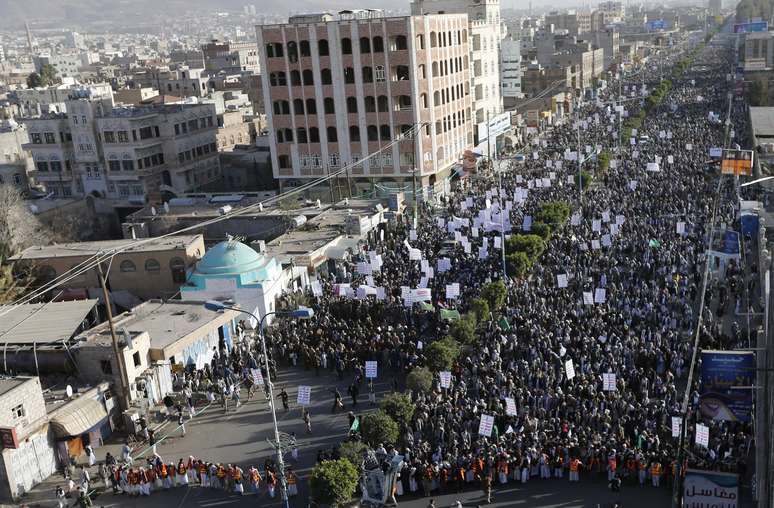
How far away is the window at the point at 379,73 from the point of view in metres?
53.2

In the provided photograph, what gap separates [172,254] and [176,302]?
247 inches

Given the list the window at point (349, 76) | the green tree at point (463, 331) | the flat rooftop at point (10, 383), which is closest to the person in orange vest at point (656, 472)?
the green tree at point (463, 331)

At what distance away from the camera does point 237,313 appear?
3114 cm

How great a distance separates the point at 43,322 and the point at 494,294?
1537 centimetres

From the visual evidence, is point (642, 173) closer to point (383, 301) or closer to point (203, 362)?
point (383, 301)

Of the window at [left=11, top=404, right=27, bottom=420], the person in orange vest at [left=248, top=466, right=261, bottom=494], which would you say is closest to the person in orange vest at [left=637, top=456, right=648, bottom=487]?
the person in orange vest at [left=248, top=466, right=261, bottom=494]

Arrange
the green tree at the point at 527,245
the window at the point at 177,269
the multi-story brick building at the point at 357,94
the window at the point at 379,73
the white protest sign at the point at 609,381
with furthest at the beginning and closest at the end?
the window at the point at 379,73
the multi-story brick building at the point at 357,94
the window at the point at 177,269
the green tree at the point at 527,245
the white protest sign at the point at 609,381

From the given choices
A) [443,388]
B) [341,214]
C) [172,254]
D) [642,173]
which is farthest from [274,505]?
[642,173]

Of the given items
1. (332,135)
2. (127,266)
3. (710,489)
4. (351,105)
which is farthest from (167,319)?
(351,105)

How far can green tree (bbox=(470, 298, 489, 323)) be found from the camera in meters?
27.8

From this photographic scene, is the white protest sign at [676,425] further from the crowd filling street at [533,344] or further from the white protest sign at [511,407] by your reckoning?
the white protest sign at [511,407]

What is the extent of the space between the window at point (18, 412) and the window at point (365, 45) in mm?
36787

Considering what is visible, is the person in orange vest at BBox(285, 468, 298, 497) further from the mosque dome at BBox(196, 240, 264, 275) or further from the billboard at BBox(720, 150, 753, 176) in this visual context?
the billboard at BBox(720, 150, 753, 176)

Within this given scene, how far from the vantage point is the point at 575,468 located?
19.1 m
